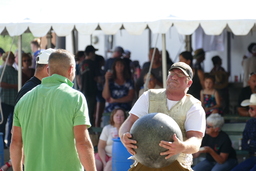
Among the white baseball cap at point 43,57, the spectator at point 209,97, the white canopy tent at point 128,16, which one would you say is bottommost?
the spectator at point 209,97

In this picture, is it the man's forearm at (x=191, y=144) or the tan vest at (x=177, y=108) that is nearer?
the man's forearm at (x=191, y=144)

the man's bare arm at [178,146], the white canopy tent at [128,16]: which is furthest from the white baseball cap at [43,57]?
the white canopy tent at [128,16]

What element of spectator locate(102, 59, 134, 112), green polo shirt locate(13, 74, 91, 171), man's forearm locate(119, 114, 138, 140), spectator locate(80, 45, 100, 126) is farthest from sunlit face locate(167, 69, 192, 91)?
spectator locate(80, 45, 100, 126)

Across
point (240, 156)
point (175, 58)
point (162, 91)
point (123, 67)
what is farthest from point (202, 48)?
point (162, 91)

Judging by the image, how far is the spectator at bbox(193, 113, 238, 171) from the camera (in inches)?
305

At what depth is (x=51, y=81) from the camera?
4145 millimetres

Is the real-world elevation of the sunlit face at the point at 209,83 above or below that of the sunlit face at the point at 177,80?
below

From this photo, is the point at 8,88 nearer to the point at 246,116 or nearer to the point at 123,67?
the point at 123,67

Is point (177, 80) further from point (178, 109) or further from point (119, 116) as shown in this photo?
point (119, 116)

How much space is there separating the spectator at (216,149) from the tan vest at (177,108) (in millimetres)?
3427

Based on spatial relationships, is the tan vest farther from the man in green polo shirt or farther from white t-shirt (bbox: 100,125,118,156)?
white t-shirt (bbox: 100,125,118,156)

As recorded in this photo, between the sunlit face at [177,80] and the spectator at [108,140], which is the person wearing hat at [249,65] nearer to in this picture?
the spectator at [108,140]

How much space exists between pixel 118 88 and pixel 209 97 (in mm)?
1604

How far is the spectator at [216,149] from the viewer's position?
7746mm
